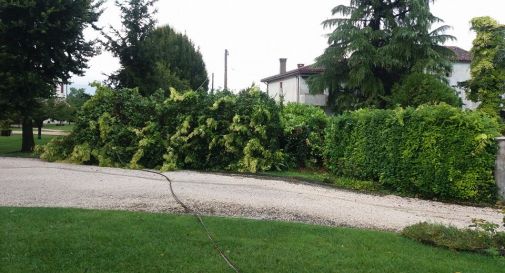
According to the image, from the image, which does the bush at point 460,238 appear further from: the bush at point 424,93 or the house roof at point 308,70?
the house roof at point 308,70

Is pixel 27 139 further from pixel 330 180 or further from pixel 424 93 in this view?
pixel 424 93

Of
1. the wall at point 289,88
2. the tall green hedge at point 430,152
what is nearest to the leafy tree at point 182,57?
the wall at point 289,88

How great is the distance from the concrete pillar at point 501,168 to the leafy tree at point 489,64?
83.0 feet

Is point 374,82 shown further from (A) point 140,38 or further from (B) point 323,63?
(A) point 140,38

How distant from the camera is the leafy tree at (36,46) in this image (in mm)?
17766

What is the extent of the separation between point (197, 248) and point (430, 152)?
22.6 ft

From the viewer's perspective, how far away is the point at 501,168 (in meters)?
10.0

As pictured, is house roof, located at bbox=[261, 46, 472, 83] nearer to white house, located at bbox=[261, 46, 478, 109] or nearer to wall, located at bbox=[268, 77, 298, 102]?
white house, located at bbox=[261, 46, 478, 109]

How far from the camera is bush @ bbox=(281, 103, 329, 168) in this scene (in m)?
15.6

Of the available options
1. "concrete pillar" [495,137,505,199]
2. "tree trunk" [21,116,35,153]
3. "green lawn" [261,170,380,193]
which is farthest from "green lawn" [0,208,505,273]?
"tree trunk" [21,116,35,153]

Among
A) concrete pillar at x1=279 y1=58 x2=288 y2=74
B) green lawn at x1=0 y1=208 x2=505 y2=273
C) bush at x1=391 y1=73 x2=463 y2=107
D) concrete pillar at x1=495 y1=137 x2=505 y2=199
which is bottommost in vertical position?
green lawn at x1=0 y1=208 x2=505 y2=273

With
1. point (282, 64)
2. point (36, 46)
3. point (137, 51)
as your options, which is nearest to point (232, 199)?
point (36, 46)

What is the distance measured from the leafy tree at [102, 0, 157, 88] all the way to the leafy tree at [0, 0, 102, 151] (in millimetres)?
6119

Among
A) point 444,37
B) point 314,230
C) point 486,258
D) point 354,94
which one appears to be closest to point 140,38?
point 354,94
